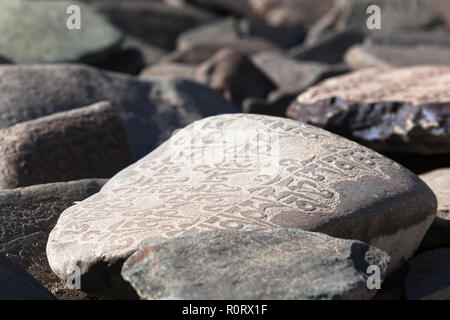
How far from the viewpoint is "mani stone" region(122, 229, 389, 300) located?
196cm

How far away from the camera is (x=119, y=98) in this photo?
176 inches

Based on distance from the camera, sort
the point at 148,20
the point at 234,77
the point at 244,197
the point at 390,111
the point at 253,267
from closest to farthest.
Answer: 1. the point at 253,267
2. the point at 244,197
3. the point at 390,111
4. the point at 234,77
5. the point at 148,20

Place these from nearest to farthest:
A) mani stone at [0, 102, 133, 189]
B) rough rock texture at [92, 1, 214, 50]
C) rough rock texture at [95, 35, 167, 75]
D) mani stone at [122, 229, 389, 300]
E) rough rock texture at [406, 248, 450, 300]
A: mani stone at [122, 229, 389, 300]
rough rock texture at [406, 248, 450, 300]
mani stone at [0, 102, 133, 189]
rough rock texture at [95, 35, 167, 75]
rough rock texture at [92, 1, 214, 50]

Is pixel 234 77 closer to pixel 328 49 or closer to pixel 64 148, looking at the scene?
pixel 328 49

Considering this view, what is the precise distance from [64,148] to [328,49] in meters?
4.81

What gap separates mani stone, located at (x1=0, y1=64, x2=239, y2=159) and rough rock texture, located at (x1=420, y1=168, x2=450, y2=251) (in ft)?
4.79

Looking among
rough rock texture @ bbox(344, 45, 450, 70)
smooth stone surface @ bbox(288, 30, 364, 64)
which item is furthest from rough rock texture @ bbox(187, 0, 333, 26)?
rough rock texture @ bbox(344, 45, 450, 70)

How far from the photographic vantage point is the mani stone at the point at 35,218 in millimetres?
2688

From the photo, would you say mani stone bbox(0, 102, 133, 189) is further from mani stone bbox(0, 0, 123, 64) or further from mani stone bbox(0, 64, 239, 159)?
mani stone bbox(0, 0, 123, 64)

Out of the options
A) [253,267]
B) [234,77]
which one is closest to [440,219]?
[253,267]

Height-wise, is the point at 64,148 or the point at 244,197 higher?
the point at 244,197

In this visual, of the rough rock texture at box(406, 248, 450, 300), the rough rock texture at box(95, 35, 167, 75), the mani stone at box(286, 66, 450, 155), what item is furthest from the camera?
the rough rock texture at box(95, 35, 167, 75)
